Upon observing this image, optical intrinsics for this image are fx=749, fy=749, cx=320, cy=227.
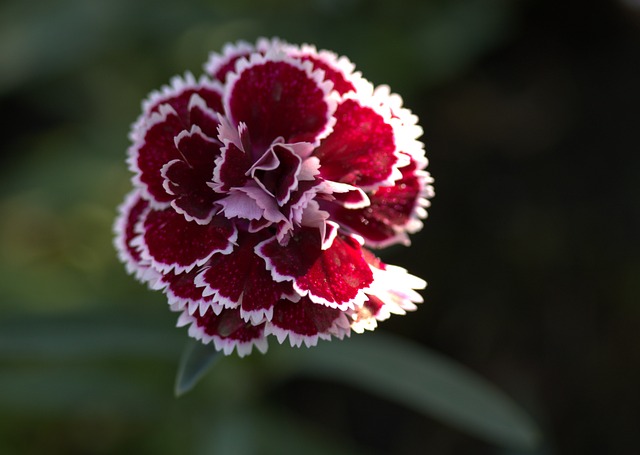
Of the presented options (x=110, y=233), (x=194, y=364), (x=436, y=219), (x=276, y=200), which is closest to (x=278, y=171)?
(x=276, y=200)

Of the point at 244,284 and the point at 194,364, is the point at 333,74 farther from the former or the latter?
the point at 194,364

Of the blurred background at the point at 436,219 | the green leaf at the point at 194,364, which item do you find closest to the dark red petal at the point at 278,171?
the green leaf at the point at 194,364

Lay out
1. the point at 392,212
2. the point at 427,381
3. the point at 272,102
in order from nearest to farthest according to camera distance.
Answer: the point at 272,102 < the point at 392,212 < the point at 427,381

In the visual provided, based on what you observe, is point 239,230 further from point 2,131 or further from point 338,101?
point 2,131

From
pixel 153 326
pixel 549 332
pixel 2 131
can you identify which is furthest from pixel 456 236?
pixel 2 131

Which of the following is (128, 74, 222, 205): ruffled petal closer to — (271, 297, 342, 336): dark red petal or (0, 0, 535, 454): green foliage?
(271, 297, 342, 336): dark red petal

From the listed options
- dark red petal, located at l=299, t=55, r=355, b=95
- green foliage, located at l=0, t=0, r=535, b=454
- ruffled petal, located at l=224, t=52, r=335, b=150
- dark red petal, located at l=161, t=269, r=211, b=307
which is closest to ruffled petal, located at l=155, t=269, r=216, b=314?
dark red petal, located at l=161, t=269, r=211, b=307
